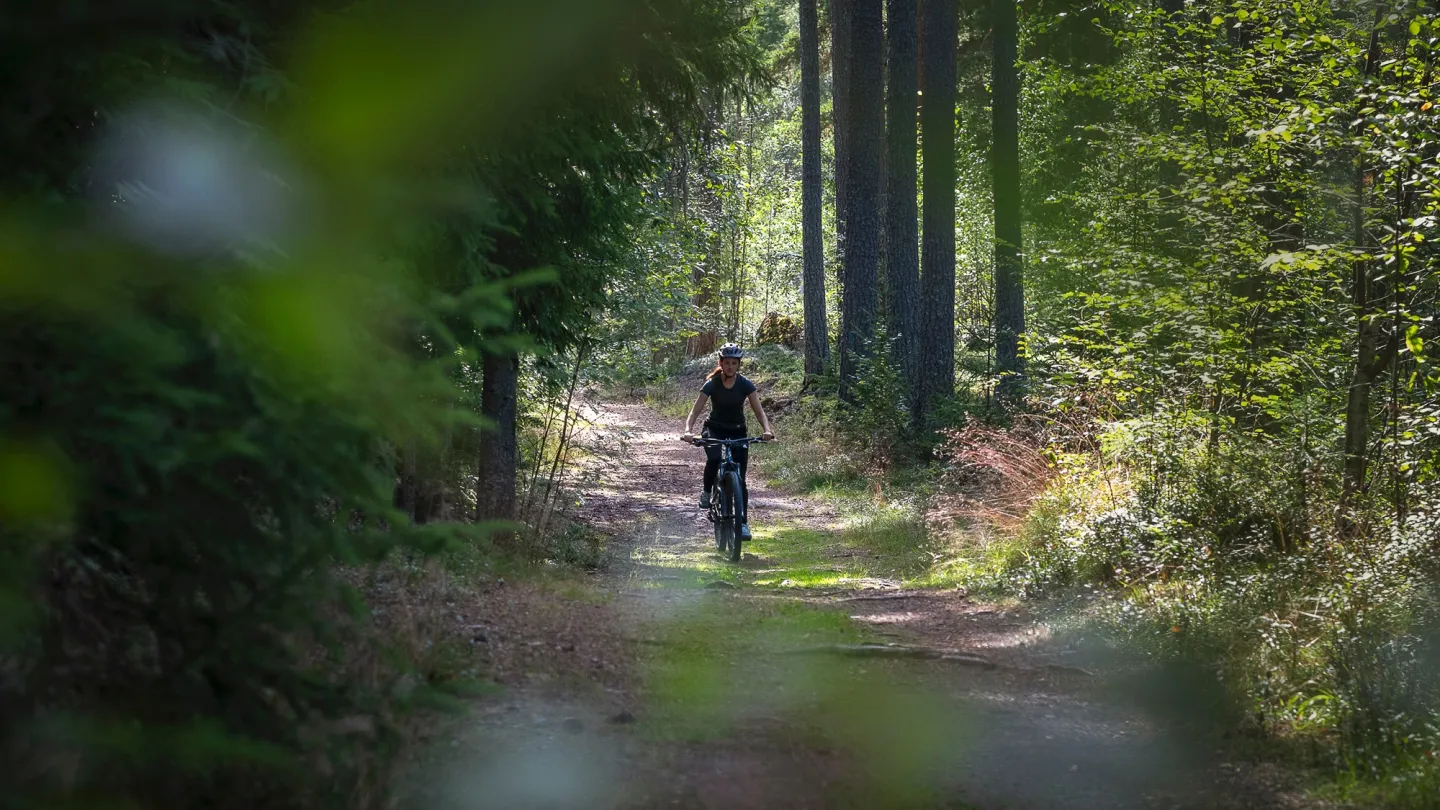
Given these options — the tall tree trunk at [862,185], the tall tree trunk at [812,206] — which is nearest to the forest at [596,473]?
the tall tree trunk at [862,185]

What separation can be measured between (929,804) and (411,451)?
5159mm

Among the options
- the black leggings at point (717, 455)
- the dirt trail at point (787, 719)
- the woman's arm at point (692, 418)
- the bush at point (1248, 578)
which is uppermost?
the woman's arm at point (692, 418)

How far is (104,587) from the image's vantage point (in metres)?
3.49

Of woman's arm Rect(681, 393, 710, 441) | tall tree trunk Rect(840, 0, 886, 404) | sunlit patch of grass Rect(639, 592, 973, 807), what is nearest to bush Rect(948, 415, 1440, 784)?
sunlit patch of grass Rect(639, 592, 973, 807)

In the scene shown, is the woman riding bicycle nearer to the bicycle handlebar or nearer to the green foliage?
the bicycle handlebar

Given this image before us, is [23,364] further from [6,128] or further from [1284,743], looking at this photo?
[1284,743]

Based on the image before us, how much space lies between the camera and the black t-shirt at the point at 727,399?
12273mm

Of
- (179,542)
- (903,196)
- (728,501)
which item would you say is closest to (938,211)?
(903,196)

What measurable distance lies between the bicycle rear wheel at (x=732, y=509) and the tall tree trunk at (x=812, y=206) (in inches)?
624

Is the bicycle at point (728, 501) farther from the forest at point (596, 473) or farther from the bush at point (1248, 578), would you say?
the bush at point (1248, 578)

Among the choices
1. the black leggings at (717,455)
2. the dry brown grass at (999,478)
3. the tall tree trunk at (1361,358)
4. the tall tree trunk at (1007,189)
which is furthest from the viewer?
the tall tree trunk at (1007,189)

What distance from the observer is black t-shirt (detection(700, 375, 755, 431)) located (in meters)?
12.3

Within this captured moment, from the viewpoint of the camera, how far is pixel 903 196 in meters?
19.3

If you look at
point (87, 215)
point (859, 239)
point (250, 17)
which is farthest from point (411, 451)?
point (859, 239)
